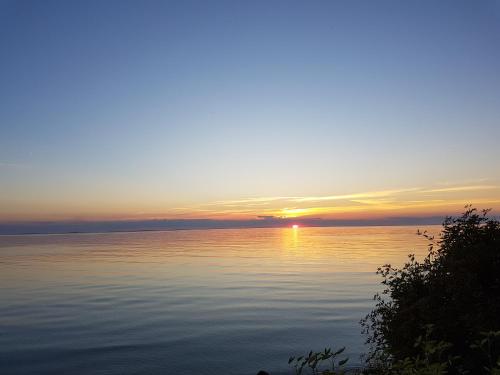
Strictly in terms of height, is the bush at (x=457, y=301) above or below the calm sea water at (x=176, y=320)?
above

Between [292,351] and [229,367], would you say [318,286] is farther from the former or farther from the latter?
[229,367]

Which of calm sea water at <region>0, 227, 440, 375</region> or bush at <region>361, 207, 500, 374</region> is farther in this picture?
calm sea water at <region>0, 227, 440, 375</region>

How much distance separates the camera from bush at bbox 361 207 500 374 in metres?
14.2

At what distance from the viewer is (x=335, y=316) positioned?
39844 mm

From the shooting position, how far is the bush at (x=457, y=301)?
14.2 m

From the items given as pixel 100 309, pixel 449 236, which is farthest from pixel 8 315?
pixel 449 236

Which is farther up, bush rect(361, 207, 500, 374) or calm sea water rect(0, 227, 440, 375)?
bush rect(361, 207, 500, 374)

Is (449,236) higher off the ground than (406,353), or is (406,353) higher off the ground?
(449,236)

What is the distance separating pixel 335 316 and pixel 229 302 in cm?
1184

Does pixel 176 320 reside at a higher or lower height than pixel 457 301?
lower

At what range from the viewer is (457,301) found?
15.0m

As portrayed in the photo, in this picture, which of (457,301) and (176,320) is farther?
(176,320)

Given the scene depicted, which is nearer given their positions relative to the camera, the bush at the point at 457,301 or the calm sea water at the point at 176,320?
the bush at the point at 457,301

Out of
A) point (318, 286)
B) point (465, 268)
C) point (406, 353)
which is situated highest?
point (465, 268)
